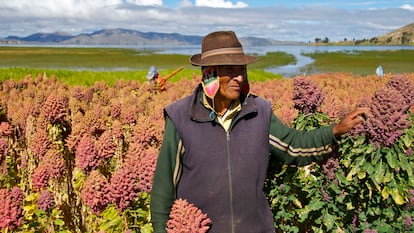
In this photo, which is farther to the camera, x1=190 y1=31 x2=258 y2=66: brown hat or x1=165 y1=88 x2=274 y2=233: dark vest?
x1=165 y1=88 x2=274 y2=233: dark vest

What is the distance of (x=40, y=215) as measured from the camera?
3238 millimetres

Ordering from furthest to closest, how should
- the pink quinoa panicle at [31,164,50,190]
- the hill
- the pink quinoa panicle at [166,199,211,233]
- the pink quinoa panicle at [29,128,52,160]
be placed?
1. the hill
2. the pink quinoa panicle at [29,128,52,160]
3. the pink quinoa panicle at [31,164,50,190]
4. the pink quinoa panicle at [166,199,211,233]

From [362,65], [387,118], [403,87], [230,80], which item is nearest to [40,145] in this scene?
[230,80]

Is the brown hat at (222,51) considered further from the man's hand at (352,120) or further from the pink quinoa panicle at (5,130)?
the pink quinoa panicle at (5,130)

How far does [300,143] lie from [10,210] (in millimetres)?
1772

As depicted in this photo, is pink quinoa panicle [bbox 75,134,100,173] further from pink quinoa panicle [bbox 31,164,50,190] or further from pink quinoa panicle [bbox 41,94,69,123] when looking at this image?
pink quinoa panicle [bbox 41,94,69,123]

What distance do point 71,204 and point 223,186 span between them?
184 centimetres

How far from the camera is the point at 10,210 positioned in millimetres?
2645

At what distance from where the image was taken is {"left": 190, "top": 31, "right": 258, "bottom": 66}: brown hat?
243cm

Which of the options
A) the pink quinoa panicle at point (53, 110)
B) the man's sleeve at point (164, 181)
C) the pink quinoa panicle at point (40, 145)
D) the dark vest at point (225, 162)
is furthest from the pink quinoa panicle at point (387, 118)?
the pink quinoa panicle at point (53, 110)

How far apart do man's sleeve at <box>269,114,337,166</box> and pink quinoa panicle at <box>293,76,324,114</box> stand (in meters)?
0.66

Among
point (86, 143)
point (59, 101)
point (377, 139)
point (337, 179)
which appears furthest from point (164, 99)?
point (377, 139)

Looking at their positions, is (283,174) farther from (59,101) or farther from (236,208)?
(59,101)

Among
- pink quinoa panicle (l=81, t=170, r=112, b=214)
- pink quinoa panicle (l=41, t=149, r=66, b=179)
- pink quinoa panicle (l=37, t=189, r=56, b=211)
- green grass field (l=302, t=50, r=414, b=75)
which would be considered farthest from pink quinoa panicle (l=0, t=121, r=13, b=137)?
green grass field (l=302, t=50, r=414, b=75)
